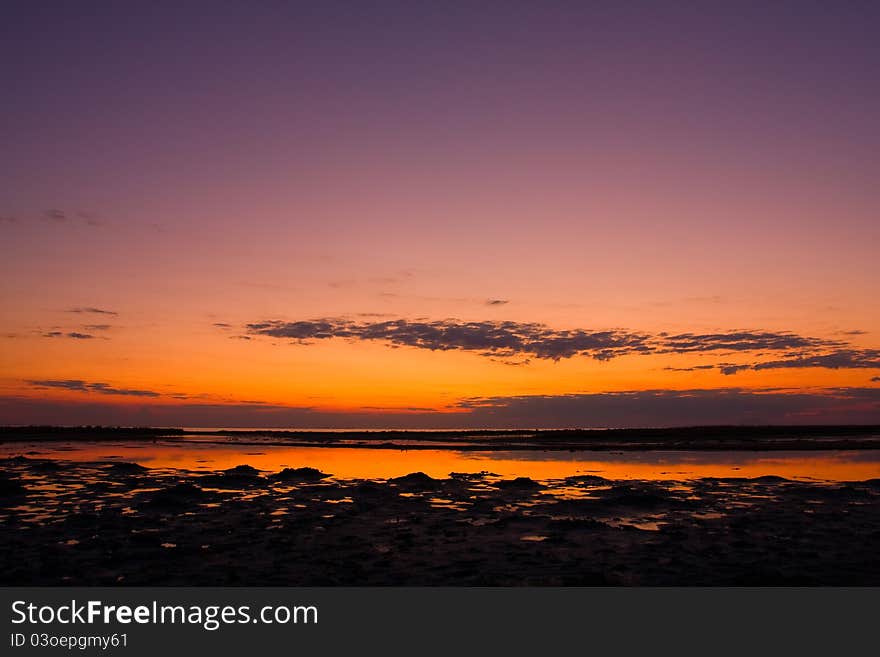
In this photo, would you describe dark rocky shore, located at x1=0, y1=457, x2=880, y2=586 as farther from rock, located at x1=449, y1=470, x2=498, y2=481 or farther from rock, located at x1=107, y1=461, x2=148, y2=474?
rock, located at x1=107, y1=461, x2=148, y2=474

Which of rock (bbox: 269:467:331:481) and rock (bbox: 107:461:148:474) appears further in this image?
rock (bbox: 107:461:148:474)

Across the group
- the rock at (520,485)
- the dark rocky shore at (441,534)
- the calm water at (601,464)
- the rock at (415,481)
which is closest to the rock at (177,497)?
the dark rocky shore at (441,534)

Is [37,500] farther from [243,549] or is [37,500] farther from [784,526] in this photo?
[784,526]

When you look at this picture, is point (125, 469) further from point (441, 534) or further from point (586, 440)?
point (586, 440)

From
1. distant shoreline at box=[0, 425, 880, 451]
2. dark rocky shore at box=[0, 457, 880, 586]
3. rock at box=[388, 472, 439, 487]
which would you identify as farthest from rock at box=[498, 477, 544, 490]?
distant shoreline at box=[0, 425, 880, 451]

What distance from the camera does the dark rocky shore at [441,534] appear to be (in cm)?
1466

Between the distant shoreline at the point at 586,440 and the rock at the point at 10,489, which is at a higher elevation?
the rock at the point at 10,489

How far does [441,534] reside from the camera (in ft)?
64.5

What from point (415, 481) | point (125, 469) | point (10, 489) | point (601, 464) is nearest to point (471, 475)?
point (415, 481)

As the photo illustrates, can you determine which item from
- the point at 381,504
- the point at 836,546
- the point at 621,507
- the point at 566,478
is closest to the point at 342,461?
the point at 566,478

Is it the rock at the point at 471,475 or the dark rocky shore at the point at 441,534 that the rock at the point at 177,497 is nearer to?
the dark rocky shore at the point at 441,534

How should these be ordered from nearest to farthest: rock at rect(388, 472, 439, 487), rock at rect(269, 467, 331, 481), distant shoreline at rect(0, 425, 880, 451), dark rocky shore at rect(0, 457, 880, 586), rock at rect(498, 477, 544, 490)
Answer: dark rocky shore at rect(0, 457, 880, 586), rock at rect(498, 477, 544, 490), rock at rect(388, 472, 439, 487), rock at rect(269, 467, 331, 481), distant shoreline at rect(0, 425, 880, 451)

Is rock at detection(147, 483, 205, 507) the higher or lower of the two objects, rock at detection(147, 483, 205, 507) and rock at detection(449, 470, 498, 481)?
the higher

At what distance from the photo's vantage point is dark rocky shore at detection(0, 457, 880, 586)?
48.1ft
